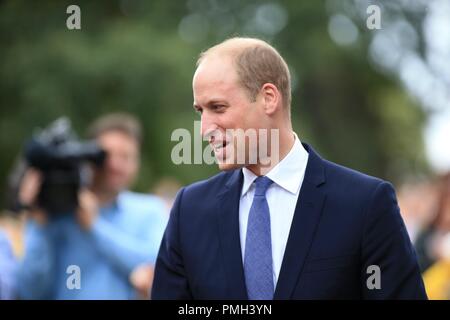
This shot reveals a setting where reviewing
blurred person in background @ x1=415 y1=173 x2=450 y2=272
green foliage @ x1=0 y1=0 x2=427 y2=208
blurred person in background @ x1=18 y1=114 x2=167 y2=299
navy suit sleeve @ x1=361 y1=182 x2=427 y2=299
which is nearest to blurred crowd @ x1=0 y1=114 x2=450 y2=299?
blurred person in background @ x1=18 y1=114 x2=167 y2=299

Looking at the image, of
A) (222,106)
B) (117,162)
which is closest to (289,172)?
(222,106)

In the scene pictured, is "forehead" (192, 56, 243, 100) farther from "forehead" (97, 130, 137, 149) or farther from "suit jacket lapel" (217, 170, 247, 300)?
"forehead" (97, 130, 137, 149)

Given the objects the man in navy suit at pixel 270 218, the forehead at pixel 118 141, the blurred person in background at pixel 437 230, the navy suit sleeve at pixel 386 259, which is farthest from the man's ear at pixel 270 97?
the blurred person in background at pixel 437 230

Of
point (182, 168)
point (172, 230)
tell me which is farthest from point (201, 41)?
point (172, 230)

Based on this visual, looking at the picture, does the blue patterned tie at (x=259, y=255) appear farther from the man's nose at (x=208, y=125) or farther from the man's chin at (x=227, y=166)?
the man's nose at (x=208, y=125)

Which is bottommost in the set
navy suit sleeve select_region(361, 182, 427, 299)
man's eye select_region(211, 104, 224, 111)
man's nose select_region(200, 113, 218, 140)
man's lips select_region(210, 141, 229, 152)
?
navy suit sleeve select_region(361, 182, 427, 299)

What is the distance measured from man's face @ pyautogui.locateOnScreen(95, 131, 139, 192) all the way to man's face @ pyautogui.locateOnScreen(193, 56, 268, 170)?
103 inches

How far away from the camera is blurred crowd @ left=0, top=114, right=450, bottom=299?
551cm

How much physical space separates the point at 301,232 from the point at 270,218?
0.14m

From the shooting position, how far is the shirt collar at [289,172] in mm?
3445

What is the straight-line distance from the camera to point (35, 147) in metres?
5.45

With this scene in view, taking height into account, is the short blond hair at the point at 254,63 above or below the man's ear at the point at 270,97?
above

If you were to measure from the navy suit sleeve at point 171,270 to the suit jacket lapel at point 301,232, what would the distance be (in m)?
0.37

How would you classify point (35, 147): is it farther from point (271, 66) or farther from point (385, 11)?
point (385, 11)
